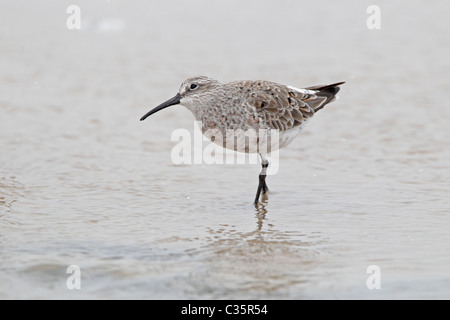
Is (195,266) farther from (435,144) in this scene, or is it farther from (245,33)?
(245,33)

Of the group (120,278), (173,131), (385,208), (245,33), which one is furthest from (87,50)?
(120,278)

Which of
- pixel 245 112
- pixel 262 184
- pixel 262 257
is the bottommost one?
pixel 262 257

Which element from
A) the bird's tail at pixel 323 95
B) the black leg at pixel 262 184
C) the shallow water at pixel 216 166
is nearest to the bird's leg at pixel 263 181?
the black leg at pixel 262 184

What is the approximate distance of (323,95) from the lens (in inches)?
354

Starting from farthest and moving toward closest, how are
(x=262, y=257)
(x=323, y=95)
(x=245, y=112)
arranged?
(x=323, y=95) → (x=245, y=112) → (x=262, y=257)

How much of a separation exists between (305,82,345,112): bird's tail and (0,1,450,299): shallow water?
0.76 meters

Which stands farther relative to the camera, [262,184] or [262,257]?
[262,184]

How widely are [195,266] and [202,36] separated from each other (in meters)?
9.10

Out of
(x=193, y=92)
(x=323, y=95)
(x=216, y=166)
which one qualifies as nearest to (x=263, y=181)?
(x=216, y=166)

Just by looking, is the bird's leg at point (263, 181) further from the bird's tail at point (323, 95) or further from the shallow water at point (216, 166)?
the bird's tail at point (323, 95)

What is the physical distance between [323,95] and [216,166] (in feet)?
5.26

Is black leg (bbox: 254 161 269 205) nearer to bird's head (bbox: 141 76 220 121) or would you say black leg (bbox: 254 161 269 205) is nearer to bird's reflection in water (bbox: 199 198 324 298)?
bird's reflection in water (bbox: 199 198 324 298)

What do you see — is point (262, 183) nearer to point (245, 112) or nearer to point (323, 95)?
point (245, 112)

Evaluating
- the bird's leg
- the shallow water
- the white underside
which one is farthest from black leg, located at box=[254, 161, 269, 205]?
the white underside
